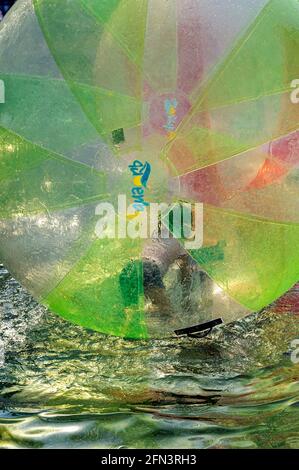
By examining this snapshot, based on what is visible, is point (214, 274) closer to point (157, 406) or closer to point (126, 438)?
point (157, 406)

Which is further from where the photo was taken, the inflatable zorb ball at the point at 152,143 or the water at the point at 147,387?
the inflatable zorb ball at the point at 152,143

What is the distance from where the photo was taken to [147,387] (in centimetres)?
369

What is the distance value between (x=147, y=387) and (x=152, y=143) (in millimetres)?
1176

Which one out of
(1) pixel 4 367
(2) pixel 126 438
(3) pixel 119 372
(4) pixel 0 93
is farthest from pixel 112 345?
(4) pixel 0 93

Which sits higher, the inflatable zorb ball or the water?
the inflatable zorb ball

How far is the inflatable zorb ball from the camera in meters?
3.50

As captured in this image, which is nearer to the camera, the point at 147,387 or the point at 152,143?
the point at 152,143

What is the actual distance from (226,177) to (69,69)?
899 mm

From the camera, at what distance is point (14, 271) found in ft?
13.1

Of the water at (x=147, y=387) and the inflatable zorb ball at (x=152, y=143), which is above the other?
the inflatable zorb ball at (x=152, y=143)

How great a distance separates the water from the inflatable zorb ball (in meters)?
0.33

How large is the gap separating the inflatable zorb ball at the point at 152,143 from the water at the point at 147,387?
1.07 feet

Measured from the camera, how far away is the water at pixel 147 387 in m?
3.19
